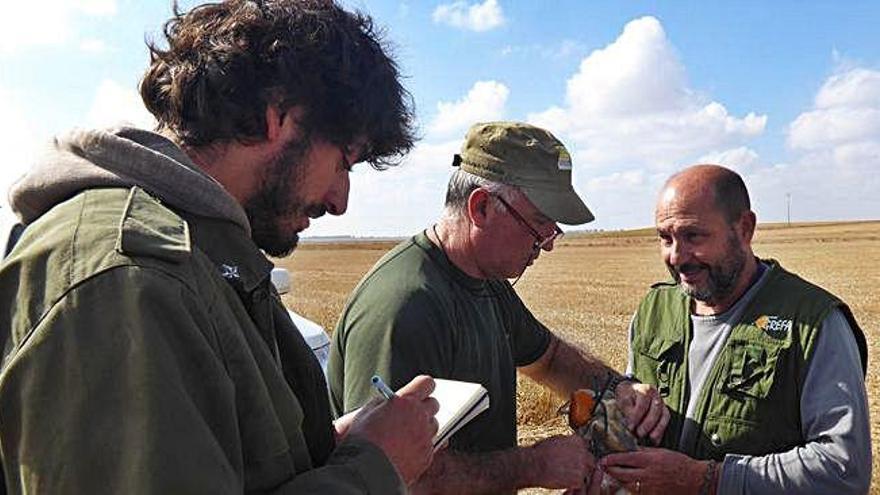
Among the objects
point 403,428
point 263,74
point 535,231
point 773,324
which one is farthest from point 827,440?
point 263,74

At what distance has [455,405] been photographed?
2066mm

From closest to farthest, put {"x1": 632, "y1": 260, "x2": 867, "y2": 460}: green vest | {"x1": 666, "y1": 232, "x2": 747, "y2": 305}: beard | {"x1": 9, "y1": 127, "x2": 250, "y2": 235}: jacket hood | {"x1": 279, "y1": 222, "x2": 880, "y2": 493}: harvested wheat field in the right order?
{"x1": 9, "y1": 127, "x2": 250, "y2": 235}: jacket hood, {"x1": 632, "y1": 260, "x2": 867, "y2": 460}: green vest, {"x1": 666, "y1": 232, "x2": 747, "y2": 305}: beard, {"x1": 279, "y1": 222, "x2": 880, "y2": 493}: harvested wheat field

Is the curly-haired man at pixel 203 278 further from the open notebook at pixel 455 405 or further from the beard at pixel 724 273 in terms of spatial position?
the beard at pixel 724 273

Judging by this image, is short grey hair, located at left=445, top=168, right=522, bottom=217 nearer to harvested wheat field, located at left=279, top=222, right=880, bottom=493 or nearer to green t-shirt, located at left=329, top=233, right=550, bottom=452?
green t-shirt, located at left=329, top=233, right=550, bottom=452

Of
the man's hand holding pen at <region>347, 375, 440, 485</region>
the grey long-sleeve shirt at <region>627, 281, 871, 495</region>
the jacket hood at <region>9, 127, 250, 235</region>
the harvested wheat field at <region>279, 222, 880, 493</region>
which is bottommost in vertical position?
the harvested wheat field at <region>279, 222, 880, 493</region>

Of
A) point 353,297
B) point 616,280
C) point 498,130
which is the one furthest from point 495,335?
point 616,280

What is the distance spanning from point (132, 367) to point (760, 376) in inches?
104

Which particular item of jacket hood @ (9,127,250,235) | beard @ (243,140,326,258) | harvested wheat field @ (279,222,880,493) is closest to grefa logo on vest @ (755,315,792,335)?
harvested wheat field @ (279,222,880,493)

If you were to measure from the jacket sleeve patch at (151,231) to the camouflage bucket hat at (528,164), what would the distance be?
1.93m

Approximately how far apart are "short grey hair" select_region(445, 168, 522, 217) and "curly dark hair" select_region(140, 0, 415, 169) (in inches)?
49.6

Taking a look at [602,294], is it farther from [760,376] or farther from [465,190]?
[465,190]

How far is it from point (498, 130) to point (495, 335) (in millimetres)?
801

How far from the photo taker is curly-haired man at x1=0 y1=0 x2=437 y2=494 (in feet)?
3.43

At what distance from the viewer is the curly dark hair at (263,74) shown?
159 centimetres
